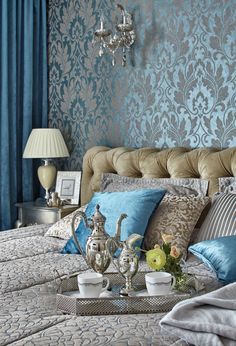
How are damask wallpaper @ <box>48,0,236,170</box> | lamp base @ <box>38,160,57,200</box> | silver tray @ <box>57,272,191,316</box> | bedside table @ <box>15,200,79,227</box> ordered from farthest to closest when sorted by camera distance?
lamp base @ <box>38,160,57,200</box> → bedside table @ <box>15,200,79,227</box> → damask wallpaper @ <box>48,0,236,170</box> → silver tray @ <box>57,272,191,316</box>

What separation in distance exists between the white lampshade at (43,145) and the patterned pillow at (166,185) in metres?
0.72

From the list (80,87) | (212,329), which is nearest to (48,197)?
(80,87)

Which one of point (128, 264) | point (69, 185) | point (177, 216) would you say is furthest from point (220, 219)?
point (69, 185)

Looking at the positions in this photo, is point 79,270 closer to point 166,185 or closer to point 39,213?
point 166,185

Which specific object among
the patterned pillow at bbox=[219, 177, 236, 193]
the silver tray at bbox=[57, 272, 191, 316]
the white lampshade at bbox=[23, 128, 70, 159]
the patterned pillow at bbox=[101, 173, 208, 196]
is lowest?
the silver tray at bbox=[57, 272, 191, 316]

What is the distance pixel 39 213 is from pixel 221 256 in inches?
76.8

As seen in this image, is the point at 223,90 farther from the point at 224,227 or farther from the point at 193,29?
the point at 224,227

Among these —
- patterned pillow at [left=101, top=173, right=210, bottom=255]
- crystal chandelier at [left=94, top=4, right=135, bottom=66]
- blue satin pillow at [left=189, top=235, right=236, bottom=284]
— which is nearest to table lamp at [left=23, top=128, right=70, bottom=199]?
crystal chandelier at [left=94, top=4, right=135, bottom=66]

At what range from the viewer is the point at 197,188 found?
312cm

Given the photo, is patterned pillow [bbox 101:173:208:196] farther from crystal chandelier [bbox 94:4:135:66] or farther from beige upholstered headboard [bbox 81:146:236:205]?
crystal chandelier [bbox 94:4:135:66]

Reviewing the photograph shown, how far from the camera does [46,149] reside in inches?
158

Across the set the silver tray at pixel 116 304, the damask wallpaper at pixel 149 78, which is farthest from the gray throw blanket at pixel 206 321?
the damask wallpaper at pixel 149 78

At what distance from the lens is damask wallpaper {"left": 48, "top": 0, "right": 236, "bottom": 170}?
3.42m

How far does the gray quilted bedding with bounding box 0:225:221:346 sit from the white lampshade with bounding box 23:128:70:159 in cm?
150
